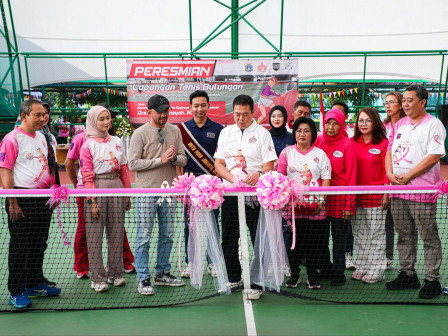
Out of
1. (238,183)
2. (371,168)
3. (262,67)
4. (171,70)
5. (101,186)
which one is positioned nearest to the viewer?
(238,183)

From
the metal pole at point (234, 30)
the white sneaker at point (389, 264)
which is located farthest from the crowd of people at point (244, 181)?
the metal pole at point (234, 30)

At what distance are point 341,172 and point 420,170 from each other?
2.69ft

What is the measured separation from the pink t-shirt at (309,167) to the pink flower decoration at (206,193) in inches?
38.4

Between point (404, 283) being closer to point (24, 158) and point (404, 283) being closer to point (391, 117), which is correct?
point (391, 117)

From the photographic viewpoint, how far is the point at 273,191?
12.8ft

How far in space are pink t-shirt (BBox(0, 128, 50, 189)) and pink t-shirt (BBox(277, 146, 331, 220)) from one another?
Result: 2.54 metres

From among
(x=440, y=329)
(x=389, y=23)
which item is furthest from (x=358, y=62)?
(x=440, y=329)

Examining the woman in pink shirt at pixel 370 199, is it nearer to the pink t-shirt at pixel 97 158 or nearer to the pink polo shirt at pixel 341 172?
the pink polo shirt at pixel 341 172

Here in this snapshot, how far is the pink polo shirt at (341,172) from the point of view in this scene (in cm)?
466

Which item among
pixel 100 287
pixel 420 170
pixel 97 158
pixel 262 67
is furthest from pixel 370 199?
pixel 262 67

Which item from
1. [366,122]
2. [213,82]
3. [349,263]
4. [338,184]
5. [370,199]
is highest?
[213,82]

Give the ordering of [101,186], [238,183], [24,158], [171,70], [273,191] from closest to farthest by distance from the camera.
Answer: [273,191] < [238,183] < [24,158] < [101,186] < [171,70]

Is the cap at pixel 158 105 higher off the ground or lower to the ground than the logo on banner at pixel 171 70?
lower

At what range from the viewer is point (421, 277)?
197 inches
